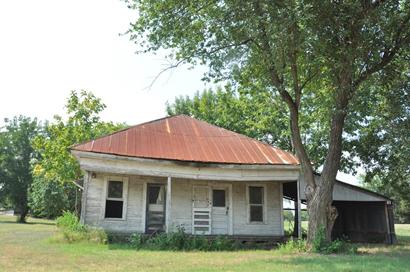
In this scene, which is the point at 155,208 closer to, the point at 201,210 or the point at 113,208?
the point at 113,208

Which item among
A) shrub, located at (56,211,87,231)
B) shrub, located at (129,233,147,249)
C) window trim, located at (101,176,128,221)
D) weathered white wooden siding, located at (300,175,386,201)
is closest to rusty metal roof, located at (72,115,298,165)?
window trim, located at (101,176,128,221)

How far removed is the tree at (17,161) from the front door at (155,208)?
35407 millimetres

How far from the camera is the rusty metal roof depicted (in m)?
16.1

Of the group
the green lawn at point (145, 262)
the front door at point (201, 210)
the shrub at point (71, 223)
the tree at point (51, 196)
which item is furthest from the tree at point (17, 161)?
the green lawn at point (145, 262)

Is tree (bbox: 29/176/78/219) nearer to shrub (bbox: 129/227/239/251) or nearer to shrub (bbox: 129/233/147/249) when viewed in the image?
shrub (bbox: 129/233/147/249)

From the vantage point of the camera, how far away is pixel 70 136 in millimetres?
29656

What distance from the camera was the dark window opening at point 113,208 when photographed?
53.8 feet

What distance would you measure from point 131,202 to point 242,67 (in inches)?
271

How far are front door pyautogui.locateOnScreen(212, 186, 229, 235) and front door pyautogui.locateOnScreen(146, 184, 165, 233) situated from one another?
2.16m

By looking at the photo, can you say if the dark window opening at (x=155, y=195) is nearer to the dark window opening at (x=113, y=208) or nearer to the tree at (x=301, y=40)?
the dark window opening at (x=113, y=208)

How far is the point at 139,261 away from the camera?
10172mm

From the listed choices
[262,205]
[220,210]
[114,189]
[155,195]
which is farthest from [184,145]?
[262,205]

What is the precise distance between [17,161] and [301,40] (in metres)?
47.5

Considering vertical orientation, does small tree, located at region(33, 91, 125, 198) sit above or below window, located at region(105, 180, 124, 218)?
above
